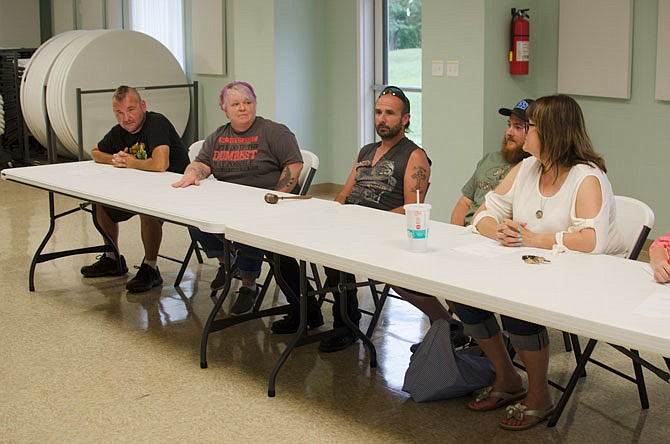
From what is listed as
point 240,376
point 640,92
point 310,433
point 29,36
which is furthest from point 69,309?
point 29,36

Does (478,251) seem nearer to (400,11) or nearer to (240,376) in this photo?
(240,376)

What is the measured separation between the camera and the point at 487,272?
2.85m

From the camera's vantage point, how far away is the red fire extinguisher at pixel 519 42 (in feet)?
19.6

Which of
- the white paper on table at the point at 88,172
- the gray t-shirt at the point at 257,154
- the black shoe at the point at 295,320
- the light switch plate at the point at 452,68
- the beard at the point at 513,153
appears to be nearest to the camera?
the beard at the point at 513,153

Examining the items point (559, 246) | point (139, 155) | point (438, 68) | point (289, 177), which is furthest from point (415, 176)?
point (438, 68)

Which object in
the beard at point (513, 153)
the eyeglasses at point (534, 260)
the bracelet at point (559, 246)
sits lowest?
the eyeglasses at point (534, 260)

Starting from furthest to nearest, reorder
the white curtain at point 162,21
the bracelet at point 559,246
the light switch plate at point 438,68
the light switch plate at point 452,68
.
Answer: the white curtain at point 162,21 < the light switch plate at point 438,68 < the light switch plate at point 452,68 < the bracelet at point 559,246

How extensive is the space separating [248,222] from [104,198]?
1.06m

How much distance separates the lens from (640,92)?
5652mm

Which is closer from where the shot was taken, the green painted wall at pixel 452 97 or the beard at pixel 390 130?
the beard at pixel 390 130

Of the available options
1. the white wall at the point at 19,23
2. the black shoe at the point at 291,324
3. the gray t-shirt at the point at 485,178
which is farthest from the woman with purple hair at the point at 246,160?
the white wall at the point at 19,23

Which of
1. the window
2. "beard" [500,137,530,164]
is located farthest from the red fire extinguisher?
"beard" [500,137,530,164]

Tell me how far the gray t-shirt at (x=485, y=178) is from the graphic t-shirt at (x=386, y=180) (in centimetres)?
32

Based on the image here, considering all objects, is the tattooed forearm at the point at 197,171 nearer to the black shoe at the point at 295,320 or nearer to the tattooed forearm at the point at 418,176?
the black shoe at the point at 295,320
